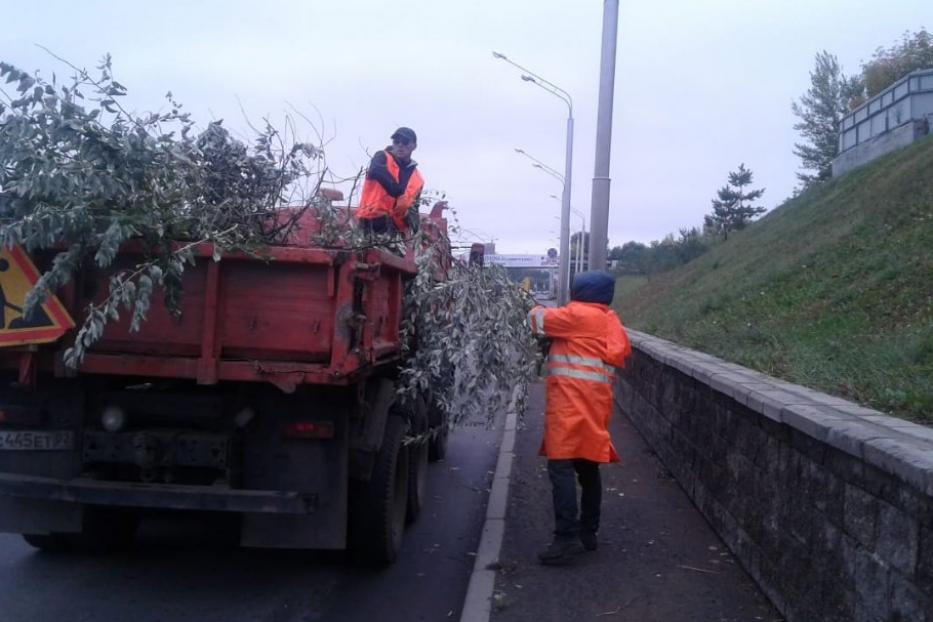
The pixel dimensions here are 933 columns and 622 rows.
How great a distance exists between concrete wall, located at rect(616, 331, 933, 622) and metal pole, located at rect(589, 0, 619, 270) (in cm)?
329

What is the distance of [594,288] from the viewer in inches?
255

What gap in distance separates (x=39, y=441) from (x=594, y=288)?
350 cm

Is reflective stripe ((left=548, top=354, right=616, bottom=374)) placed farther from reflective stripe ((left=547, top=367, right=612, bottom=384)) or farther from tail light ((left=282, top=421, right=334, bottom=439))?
tail light ((left=282, top=421, right=334, bottom=439))

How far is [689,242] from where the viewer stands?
4069 centimetres

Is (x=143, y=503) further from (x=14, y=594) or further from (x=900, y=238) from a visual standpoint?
(x=900, y=238)

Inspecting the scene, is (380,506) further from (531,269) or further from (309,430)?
(531,269)

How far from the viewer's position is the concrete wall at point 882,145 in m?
21.0

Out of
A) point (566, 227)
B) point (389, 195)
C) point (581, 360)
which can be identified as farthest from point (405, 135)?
point (566, 227)

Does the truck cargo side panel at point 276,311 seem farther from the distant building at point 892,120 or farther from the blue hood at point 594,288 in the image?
the distant building at point 892,120

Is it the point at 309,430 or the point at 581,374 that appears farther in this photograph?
the point at 581,374

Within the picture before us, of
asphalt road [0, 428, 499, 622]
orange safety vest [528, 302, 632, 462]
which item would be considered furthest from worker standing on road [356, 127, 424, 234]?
asphalt road [0, 428, 499, 622]

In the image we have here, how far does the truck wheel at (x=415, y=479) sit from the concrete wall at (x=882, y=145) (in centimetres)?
1683

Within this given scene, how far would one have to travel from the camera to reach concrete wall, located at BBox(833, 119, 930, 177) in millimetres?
21031

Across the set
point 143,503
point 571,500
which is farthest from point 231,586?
point 571,500
